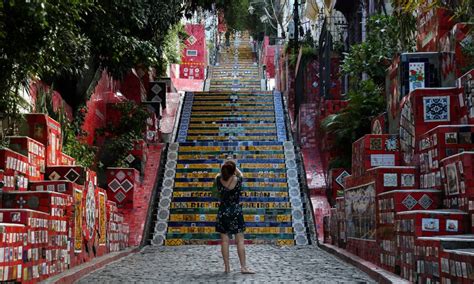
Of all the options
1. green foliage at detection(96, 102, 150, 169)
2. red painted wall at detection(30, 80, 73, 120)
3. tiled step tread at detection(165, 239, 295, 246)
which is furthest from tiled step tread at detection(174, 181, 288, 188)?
red painted wall at detection(30, 80, 73, 120)

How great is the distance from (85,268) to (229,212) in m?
1.99

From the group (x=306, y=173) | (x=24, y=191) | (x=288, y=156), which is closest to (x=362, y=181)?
(x=24, y=191)

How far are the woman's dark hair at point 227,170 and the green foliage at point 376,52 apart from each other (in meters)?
6.44

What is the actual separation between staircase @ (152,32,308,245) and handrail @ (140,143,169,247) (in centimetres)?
13

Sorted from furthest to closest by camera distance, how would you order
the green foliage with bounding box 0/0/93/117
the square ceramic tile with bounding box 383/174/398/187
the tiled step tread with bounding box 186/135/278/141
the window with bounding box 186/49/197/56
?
Result: the window with bounding box 186/49/197/56 < the tiled step tread with bounding box 186/135/278/141 < the square ceramic tile with bounding box 383/174/398/187 < the green foliage with bounding box 0/0/93/117

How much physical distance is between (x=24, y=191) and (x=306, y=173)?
10.1m

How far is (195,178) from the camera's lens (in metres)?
17.5

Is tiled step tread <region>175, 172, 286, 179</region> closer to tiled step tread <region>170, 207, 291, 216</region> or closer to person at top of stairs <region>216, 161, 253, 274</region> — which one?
tiled step tread <region>170, 207, 291, 216</region>

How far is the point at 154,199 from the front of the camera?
16.4 metres

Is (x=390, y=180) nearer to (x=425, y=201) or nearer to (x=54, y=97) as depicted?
(x=425, y=201)

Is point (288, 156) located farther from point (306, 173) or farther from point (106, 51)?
point (106, 51)

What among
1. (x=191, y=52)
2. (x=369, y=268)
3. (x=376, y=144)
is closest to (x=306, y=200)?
(x=376, y=144)

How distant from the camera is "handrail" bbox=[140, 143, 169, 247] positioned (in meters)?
14.5

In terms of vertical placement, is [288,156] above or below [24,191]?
above
